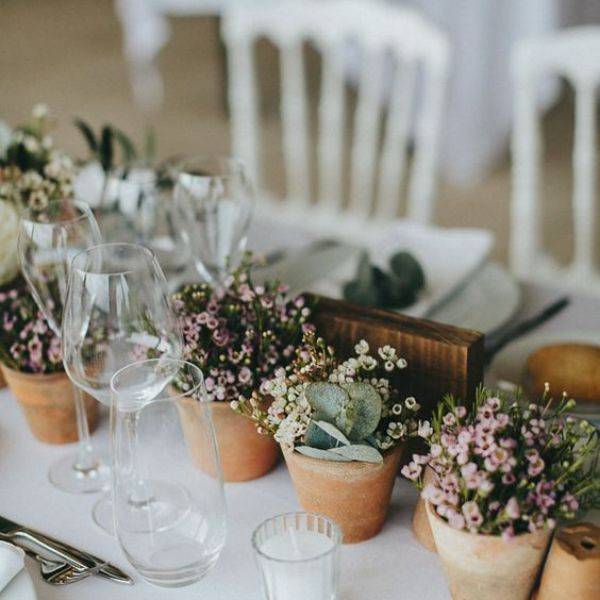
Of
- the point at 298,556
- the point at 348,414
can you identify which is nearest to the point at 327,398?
the point at 348,414

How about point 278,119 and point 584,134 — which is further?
point 278,119

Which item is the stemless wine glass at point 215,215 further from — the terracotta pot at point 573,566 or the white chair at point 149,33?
the white chair at point 149,33

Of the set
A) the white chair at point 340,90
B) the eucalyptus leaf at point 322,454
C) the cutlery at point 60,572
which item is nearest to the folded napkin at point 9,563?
the cutlery at point 60,572

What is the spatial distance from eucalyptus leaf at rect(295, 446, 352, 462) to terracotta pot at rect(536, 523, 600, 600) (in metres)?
0.18

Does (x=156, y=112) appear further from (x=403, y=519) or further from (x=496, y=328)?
(x=403, y=519)

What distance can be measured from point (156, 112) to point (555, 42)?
329 cm

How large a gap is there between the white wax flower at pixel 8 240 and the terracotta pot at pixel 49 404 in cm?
15

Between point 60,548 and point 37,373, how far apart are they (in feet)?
0.68

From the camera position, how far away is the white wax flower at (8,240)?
1.06m

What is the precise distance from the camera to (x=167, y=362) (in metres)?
0.78

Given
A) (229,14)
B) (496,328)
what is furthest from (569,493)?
(229,14)

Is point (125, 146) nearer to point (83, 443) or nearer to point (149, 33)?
point (83, 443)

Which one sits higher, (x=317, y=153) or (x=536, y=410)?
(x=536, y=410)

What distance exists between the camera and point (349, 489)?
0.79 m
